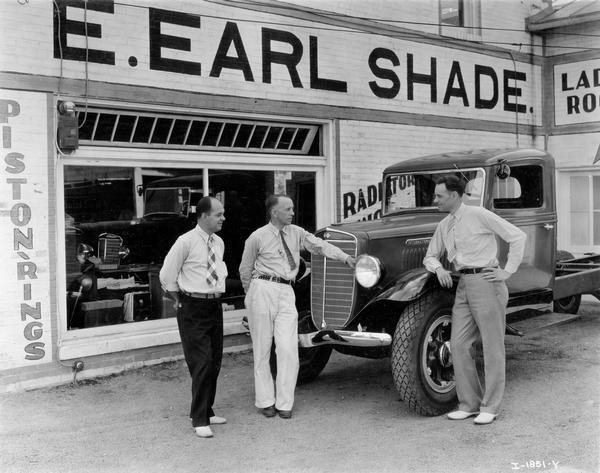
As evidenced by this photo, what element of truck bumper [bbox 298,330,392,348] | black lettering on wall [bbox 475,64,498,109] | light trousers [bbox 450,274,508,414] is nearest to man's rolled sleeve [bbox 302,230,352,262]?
truck bumper [bbox 298,330,392,348]

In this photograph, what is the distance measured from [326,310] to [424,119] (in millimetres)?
5231

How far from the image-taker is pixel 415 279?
606 cm

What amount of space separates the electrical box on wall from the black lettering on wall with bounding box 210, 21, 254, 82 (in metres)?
1.83

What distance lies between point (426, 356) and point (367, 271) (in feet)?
2.83

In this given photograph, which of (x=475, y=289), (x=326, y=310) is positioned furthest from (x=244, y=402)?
(x=475, y=289)

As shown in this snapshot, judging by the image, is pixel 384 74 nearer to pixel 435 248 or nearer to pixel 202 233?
pixel 435 248

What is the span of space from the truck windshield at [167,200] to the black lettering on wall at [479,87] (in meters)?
5.60

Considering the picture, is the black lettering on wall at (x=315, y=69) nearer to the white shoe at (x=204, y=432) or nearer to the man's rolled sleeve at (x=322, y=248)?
the man's rolled sleeve at (x=322, y=248)

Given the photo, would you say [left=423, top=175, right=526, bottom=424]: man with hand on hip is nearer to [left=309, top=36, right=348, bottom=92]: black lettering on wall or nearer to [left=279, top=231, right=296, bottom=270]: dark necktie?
[left=279, top=231, right=296, bottom=270]: dark necktie

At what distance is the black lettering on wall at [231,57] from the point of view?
27.7 feet

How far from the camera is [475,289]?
5793 mm

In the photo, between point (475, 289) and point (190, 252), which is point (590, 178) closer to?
point (475, 289)

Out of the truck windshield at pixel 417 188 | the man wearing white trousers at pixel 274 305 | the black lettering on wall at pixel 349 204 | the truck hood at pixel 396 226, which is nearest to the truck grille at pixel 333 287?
the truck hood at pixel 396 226

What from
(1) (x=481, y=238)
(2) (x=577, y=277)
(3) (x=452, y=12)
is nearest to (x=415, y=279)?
(1) (x=481, y=238)
